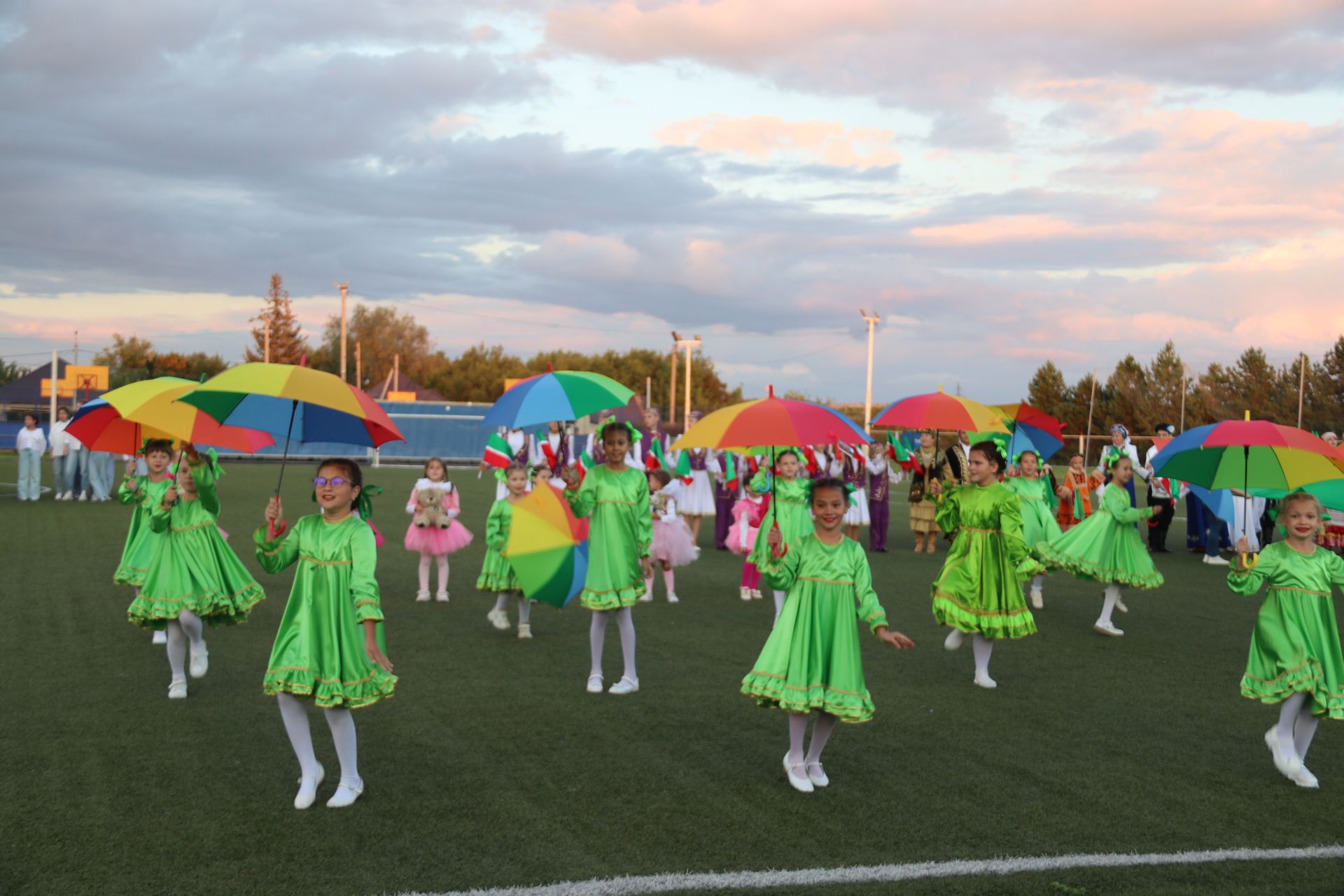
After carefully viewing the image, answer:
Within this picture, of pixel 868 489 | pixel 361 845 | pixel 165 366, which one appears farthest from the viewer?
pixel 165 366

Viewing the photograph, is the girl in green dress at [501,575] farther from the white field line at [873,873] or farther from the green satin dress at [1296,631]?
the green satin dress at [1296,631]

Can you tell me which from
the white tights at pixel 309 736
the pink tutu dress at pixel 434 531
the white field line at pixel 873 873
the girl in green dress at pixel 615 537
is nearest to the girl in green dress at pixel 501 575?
the pink tutu dress at pixel 434 531

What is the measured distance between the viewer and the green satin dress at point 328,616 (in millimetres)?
5289

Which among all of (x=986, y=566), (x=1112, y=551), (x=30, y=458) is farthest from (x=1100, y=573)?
(x=30, y=458)

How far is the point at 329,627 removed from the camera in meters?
5.38

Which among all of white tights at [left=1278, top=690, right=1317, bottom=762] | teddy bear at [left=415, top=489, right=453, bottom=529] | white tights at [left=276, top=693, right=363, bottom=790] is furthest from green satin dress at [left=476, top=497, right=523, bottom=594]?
white tights at [left=1278, top=690, right=1317, bottom=762]

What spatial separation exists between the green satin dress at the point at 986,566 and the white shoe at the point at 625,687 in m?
2.33

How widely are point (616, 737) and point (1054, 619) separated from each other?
6474 mm

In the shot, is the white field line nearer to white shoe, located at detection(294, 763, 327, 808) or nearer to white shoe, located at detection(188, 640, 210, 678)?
white shoe, located at detection(294, 763, 327, 808)

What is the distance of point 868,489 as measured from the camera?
1845 cm

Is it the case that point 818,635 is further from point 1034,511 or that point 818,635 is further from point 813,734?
point 1034,511

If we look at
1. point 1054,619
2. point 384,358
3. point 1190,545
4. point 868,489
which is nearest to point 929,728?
point 1054,619

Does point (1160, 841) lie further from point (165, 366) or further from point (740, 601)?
point (165, 366)

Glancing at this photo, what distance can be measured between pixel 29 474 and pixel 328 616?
21887mm
